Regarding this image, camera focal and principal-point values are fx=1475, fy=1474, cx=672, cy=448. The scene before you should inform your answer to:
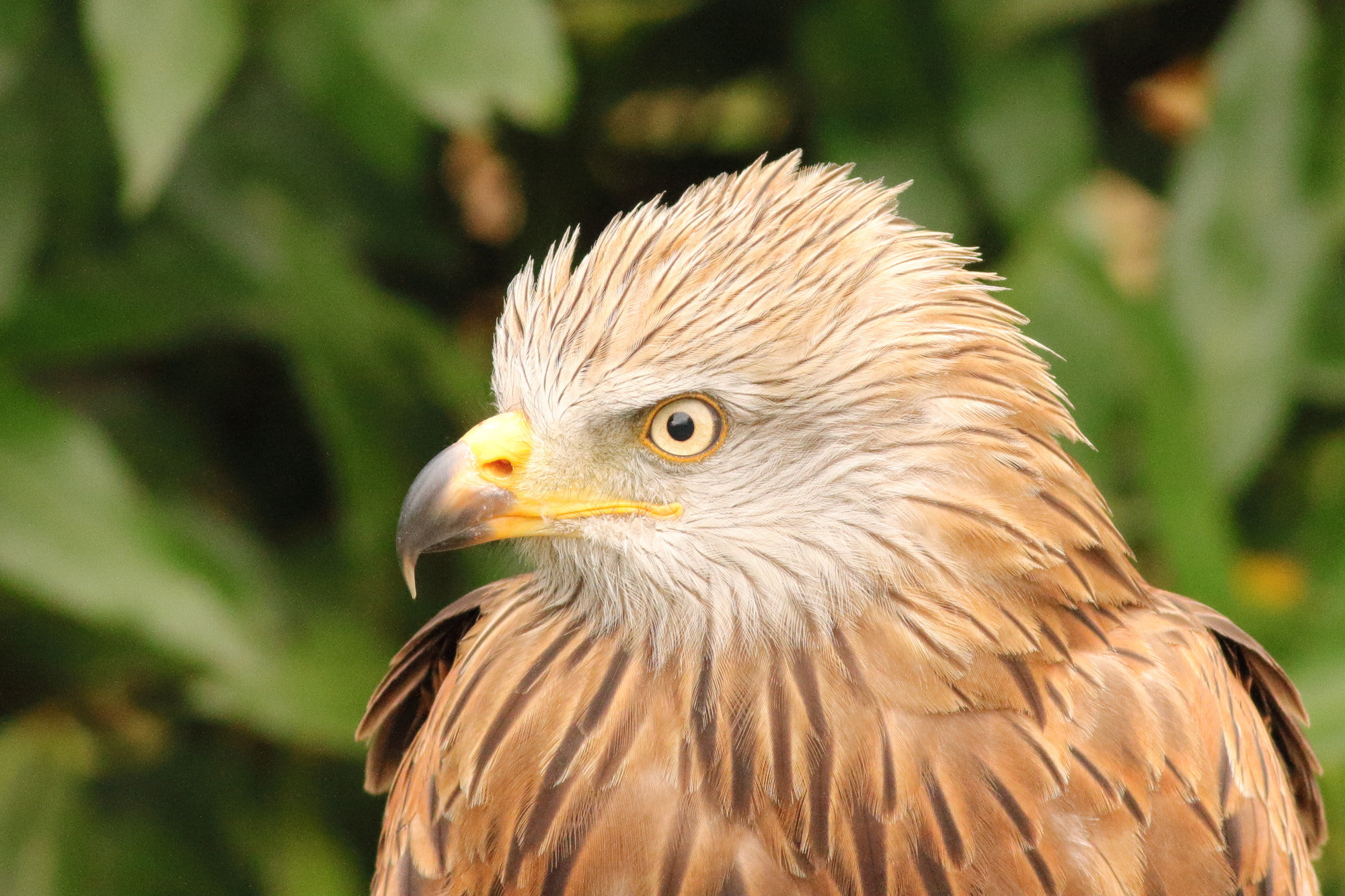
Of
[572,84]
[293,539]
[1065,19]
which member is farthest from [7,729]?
[1065,19]

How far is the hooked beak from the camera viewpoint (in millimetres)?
1481

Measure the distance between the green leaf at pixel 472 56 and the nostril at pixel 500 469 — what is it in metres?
0.94

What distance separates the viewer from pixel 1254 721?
168cm

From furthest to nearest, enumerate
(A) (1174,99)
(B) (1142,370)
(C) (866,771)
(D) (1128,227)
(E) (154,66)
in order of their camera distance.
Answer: (D) (1128,227) < (A) (1174,99) < (B) (1142,370) < (E) (154,66) < (C) (866,771)

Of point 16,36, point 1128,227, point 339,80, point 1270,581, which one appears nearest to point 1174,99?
point 1128,227

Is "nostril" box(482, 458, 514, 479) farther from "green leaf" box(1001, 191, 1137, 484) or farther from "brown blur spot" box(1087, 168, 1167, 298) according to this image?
"brown blur spot" box(1087, 168, 1167, 298)

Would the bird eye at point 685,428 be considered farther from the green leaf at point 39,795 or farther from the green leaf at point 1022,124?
the green leaf at point 39,795

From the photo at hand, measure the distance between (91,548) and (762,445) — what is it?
4.58 ft

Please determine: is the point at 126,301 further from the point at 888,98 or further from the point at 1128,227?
the point at 1128,227

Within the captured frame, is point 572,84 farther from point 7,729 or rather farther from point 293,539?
point 7,729

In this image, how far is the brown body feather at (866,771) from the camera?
1415 mm

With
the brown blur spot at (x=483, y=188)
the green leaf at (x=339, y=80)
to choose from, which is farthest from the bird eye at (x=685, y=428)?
the brown blur spot at (x=483, y=188)

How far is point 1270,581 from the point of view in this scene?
2.87m

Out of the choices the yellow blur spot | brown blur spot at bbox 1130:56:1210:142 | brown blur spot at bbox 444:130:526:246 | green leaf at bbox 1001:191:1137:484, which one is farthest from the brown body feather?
brown blur spot at bbox 1130:56:1210:142
